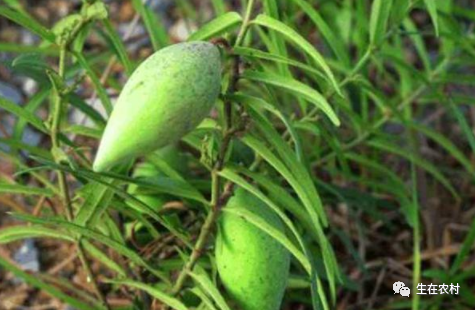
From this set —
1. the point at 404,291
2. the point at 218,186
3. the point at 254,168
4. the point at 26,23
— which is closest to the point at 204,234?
the point at 218,186

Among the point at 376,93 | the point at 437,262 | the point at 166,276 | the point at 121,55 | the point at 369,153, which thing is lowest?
the point at 437,262

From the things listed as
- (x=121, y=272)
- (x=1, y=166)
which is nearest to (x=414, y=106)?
(x=1, y=166)

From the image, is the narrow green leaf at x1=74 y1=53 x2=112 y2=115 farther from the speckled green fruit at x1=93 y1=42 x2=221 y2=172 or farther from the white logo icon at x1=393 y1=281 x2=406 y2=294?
the white logo icon at x1=393 y1=281 x2=406 y2=294

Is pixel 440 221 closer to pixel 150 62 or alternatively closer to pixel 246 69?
pixel 246 69

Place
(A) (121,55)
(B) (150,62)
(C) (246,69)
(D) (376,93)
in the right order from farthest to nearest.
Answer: (D) (376,93), (A) (121,55), (C) (246,69), (B) (150,62)

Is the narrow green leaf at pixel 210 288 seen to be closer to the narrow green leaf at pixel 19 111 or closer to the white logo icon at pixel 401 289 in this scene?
the narrow green leaf at pixel 19 111

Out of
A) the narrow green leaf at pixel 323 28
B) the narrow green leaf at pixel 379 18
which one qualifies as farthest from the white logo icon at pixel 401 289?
the narrow green leaf at pixel 379 18
